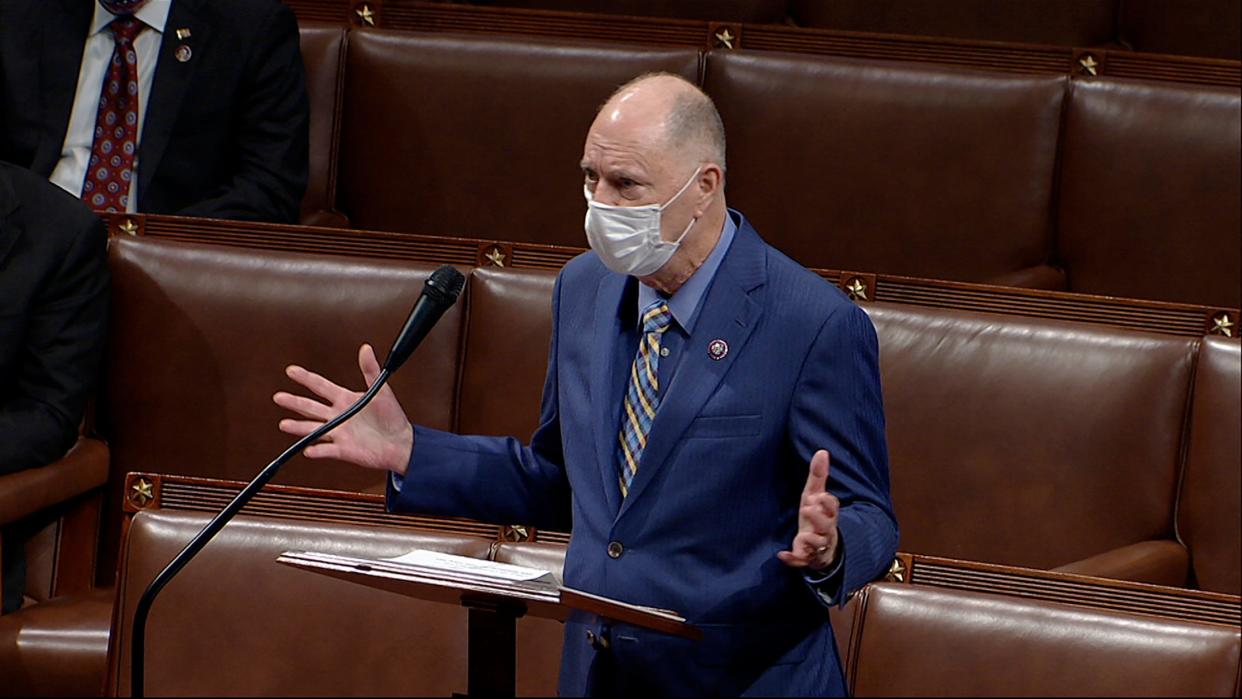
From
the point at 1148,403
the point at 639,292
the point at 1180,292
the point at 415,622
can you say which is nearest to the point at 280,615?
the point at 415,622

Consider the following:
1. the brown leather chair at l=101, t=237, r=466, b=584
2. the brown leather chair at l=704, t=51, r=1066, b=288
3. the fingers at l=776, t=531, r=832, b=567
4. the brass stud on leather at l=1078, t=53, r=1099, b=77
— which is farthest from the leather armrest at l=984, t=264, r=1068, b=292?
the fingers at l=776, t=531, r=832, b=567

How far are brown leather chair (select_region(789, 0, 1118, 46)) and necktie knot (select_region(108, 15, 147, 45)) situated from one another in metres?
0.52

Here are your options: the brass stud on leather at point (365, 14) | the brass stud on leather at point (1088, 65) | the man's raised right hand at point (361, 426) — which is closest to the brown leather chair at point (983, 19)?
the brass stud on leather at point (1088, 65)

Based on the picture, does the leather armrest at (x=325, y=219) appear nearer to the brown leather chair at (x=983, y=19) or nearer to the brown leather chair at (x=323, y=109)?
the brown leather chair at (x=323, y=109)

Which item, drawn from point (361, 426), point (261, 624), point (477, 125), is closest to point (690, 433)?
point (361, 426)

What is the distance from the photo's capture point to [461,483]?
666 millimetres

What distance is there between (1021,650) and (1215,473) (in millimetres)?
247

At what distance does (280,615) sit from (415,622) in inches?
2.5

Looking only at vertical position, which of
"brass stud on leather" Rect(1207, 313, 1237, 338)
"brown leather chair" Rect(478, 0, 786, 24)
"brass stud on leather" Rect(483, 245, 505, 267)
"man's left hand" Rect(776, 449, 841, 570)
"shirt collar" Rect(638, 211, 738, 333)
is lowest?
"man's left hand" Rect(776, 449, 841, 570)

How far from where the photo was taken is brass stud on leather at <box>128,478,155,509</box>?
0.78 m

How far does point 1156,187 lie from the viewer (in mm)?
1099

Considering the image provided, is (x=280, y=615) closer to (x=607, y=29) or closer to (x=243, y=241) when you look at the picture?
(x=243, y=241)

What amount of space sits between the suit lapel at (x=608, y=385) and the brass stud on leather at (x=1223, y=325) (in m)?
0.41

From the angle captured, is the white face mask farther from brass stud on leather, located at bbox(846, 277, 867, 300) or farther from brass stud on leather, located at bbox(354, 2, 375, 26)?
brass stud on leather, located at bbox(354, 2, 375, 26)
